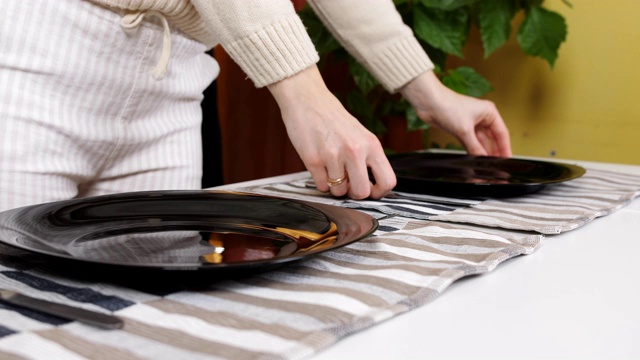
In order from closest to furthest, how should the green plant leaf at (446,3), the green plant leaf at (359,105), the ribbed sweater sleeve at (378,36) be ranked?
the ribbed sweater sleeve at (378,36), the green plant leaf at (446,3), the green plant leaf at (359,105)

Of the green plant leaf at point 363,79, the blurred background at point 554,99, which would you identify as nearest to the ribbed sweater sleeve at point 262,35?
the blurred background at point 554,99

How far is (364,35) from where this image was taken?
1.18 meters

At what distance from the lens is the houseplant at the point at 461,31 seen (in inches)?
71.8

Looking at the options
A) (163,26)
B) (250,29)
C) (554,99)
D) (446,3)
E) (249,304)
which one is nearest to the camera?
(249,304)

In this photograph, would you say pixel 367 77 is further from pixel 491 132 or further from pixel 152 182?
pixel 152 182

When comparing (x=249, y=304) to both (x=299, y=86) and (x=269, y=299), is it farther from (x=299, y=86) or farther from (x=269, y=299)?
(x=299, y=86)

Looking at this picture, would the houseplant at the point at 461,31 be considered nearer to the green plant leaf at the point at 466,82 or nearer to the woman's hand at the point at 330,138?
the green plant leaf at the point at 466,82

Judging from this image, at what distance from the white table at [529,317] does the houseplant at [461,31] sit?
1279 mm

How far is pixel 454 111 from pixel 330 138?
0.46 m

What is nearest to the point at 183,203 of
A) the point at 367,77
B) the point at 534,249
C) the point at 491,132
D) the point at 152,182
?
the point at 534,249

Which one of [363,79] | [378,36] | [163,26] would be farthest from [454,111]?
[363,79]

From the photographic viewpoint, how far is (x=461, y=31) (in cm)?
189

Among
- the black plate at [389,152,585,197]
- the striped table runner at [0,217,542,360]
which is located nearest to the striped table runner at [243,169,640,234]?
the black plate at [389,152,585,197]

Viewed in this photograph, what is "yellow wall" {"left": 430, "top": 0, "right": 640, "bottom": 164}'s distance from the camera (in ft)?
6.05
